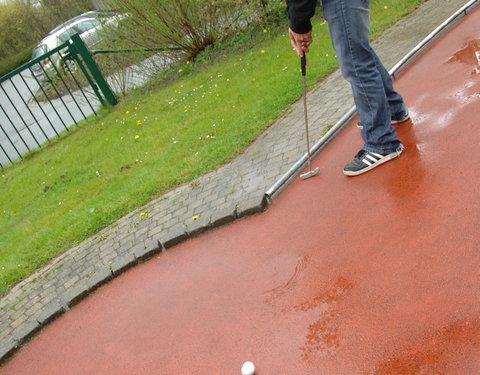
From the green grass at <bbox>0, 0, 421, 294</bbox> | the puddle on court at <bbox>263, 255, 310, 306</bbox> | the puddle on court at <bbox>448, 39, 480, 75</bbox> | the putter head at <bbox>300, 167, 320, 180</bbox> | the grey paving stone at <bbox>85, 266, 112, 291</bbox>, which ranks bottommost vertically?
the puddle on court at <bbox>263, 255, 310, 306</bbox>

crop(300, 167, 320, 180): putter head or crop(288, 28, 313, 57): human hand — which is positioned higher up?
crop(288, 28, 313, 57): human hand

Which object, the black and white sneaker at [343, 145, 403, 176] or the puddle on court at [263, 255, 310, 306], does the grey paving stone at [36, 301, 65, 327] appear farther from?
the black and white sneaker at [343, 145, 403, 176]

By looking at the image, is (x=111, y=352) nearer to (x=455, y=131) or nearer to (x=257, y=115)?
(x=455, y=131)

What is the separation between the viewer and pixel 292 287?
11.4 feet

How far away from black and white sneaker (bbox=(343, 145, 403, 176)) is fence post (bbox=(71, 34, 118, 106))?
8.30 m

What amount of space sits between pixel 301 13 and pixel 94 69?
831 centimetres

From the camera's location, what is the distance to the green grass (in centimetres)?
595

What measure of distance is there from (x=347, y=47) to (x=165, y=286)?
2472mm

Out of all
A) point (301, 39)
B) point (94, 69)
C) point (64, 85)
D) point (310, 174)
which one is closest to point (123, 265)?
point (310, 174)

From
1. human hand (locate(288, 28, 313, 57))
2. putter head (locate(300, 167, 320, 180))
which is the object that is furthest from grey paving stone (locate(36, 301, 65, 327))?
human hand (locate(288, 28, 313, 57))

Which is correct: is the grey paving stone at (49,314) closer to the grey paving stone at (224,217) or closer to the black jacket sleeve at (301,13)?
the grey paving stone at (224,217)

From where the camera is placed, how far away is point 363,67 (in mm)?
4016

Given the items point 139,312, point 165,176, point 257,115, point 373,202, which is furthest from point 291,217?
point 257,115

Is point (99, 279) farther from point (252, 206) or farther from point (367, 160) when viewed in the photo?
point (367, 160)
